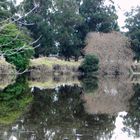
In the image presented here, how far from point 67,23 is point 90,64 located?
791cm

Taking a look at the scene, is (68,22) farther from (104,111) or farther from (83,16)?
(104,111)

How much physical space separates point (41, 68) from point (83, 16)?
1539cm

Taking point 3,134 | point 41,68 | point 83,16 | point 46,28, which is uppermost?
point 83,16

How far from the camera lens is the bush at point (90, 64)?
146 feet

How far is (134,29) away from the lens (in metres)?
56.1

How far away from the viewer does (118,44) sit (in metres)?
49.1

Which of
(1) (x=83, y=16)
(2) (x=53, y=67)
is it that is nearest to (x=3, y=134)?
(2) (x=53, y=67)

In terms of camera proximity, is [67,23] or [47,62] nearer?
[47,62]

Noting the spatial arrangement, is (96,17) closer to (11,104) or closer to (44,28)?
(44,28)

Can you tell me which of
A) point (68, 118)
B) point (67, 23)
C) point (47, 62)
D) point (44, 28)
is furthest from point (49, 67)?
point (68, 118)

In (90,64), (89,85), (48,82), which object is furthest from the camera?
(90,64)

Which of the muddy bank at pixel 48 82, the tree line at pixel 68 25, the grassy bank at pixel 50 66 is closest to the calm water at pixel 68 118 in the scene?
the muddy bank at pixel 48 82

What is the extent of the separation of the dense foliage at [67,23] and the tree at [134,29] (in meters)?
2.41

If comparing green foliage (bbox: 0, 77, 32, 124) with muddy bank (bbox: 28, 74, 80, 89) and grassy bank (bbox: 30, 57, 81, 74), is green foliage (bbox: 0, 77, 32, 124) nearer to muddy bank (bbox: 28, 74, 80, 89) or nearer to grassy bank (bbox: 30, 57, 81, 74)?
muddy bank (bbox: 28, 74, 80, 89)
